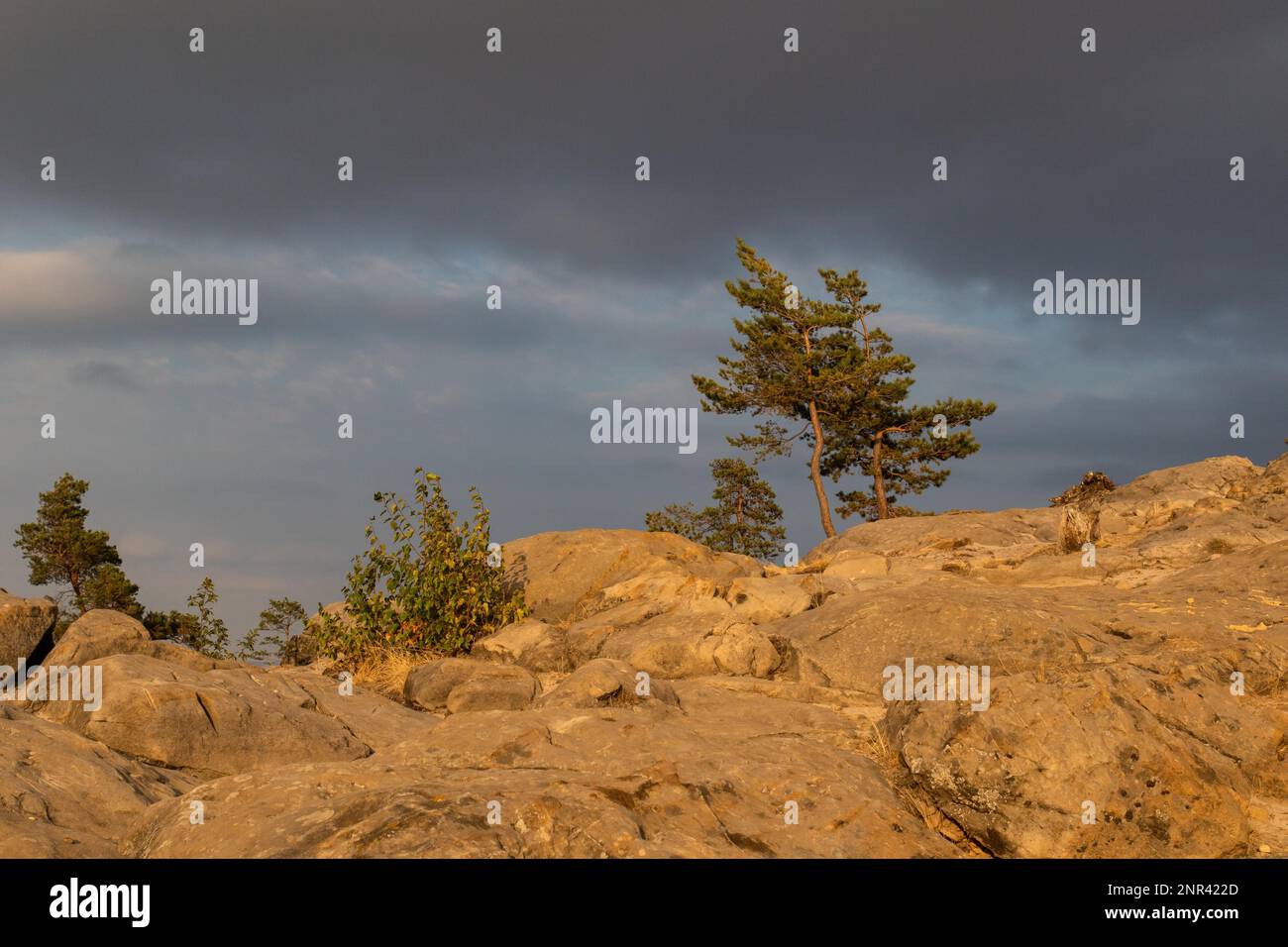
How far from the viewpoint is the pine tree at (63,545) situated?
110 feet

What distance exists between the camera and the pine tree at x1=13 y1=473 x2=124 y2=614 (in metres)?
33.6

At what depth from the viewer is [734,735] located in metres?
10.4

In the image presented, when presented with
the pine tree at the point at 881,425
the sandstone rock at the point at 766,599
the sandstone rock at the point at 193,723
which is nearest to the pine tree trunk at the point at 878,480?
the pine tree at the point at 881,425

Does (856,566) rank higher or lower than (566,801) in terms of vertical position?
higher

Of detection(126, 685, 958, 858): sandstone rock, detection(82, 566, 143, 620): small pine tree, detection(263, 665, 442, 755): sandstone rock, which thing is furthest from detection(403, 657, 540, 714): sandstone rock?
detection(82, 566, 143, 620): small pine tree

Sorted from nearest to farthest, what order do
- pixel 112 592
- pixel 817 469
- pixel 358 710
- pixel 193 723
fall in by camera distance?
pixel 193 723, pixel 358 710, pixel 112 592, pixel 817 469

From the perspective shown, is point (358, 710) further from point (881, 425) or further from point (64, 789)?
point (881, 425)

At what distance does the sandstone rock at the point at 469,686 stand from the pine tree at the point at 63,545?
849 inches

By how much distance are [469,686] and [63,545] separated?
948 inches

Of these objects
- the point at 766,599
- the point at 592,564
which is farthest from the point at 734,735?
the point at 592,564

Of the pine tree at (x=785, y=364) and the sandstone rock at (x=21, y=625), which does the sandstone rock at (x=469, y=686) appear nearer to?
the sandstone rock at (x=21, y=625)

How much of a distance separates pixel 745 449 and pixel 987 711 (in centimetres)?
3793
